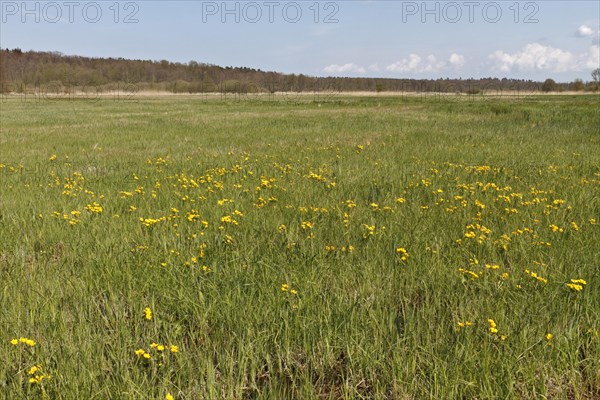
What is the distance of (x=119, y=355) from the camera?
2158mm

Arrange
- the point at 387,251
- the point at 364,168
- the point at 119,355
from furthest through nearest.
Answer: the point at 364,168 < the point at 387,251 < the point at 119,355

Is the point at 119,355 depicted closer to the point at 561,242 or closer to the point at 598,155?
the point at 561,242

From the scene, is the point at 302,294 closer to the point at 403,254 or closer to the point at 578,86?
the point at 403,254

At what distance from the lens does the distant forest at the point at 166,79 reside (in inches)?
3859

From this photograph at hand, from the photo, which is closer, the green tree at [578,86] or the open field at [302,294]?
the open field at [302,294]

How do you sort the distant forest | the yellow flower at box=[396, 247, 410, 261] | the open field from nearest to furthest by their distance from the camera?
the open field → the yellow flower at box=[396, 247, 410, 261] → the distant forest

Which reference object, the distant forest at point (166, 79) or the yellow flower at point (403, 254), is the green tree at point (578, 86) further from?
the yellow flower at point (403, 254)

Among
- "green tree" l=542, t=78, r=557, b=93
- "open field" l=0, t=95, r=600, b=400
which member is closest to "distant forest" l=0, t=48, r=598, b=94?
"green tree" l=542, t=78, r=557, b=93

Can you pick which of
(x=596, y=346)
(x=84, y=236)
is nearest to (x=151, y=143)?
(x=84, y=236)

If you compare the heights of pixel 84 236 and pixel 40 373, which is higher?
pixel 84 236

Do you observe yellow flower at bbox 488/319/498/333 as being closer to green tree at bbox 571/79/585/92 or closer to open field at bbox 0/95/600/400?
open field at bbox 0/95/600/400

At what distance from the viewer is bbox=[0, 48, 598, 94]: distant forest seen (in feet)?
322

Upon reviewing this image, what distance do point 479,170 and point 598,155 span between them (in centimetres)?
413

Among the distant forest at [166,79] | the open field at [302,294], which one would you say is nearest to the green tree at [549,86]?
the distant forest at [166,79]
